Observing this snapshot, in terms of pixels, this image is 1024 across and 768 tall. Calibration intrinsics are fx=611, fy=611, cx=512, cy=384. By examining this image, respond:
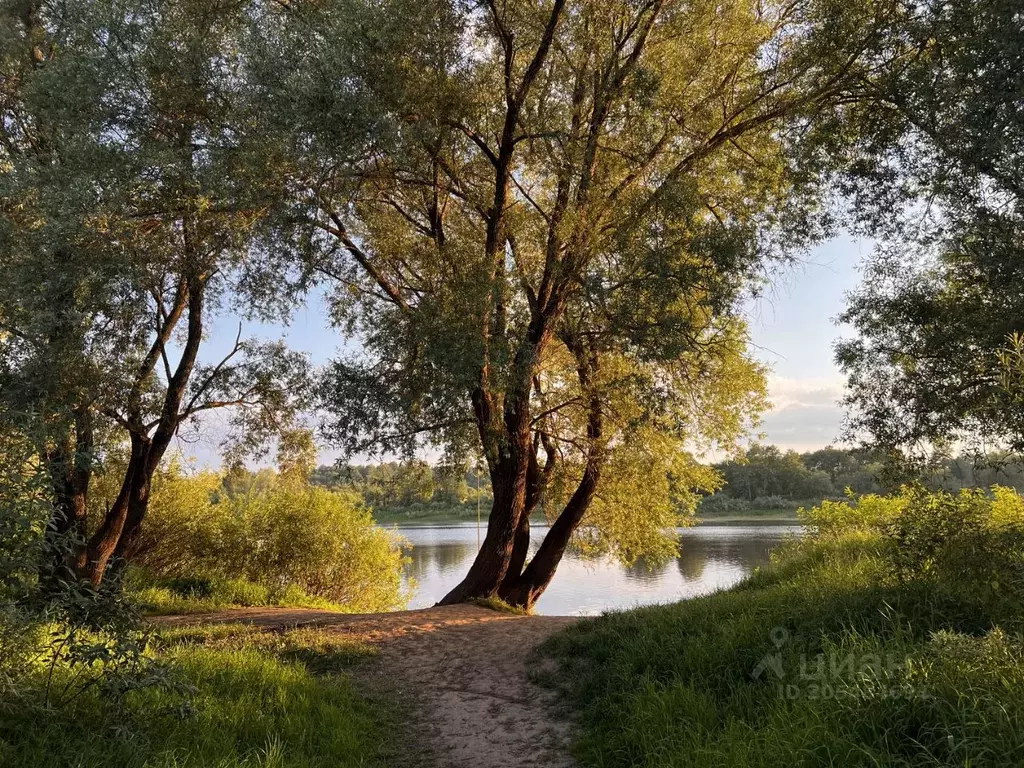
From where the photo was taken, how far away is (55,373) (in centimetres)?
827

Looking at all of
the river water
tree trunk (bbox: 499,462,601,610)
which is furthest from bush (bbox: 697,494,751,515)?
tree trunk (bbox: 499,462,601,610)

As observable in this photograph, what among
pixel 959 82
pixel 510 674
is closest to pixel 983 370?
pixel 959 82

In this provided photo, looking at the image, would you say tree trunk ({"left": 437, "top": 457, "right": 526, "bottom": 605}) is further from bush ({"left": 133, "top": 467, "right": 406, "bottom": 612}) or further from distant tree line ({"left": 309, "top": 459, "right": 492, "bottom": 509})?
bush ({"left": 133, "top": 467, "right": 406, "bottom": 612})

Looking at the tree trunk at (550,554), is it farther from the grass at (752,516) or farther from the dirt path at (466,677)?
the grass at (752,516)

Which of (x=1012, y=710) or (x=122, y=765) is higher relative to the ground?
(x=1012, y=710)

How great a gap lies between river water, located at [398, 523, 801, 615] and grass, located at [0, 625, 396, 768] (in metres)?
9.05

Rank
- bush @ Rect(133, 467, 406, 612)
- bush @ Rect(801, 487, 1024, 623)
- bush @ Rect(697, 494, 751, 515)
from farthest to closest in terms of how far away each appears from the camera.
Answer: bush @ Rect(697, 494, 751, 515), bush @ Rect(133, 467, 406, 612), bush @ Rect(801, 487, 1024, 623)

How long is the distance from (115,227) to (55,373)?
214 centimetres

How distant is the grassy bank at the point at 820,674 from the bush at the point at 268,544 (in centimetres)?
1007

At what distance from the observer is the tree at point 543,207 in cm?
828

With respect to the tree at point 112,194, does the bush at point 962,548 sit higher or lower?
lower

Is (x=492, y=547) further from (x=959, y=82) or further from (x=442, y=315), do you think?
(x=959, y=82)

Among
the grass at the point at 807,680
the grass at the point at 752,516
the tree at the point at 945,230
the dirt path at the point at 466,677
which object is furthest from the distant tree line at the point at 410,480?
the grass at the point at 752,516

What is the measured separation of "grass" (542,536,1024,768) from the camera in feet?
10.5
